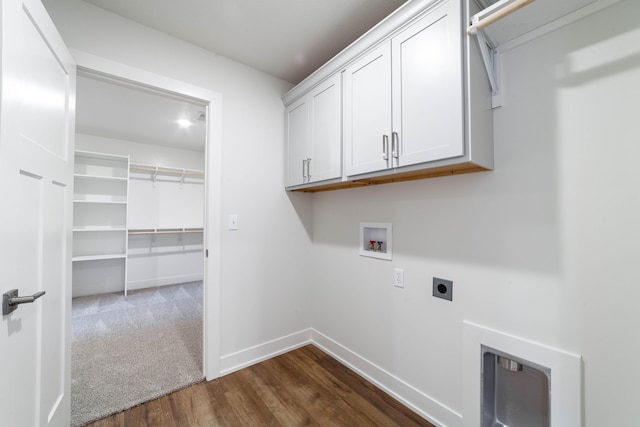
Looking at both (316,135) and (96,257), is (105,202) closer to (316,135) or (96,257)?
(96,257)

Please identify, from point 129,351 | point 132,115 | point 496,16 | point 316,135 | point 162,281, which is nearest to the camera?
point 496,16

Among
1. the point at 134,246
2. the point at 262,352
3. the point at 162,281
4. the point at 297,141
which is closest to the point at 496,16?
the point at 297,141

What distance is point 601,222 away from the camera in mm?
1009

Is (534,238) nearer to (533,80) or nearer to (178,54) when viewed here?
(533,80)

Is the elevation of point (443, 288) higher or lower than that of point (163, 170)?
lower

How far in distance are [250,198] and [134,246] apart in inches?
134

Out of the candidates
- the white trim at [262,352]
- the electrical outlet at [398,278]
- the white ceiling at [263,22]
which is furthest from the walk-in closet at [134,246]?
the electrical outlet at [398,278]

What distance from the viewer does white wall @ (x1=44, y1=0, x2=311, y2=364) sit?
5.98 feet

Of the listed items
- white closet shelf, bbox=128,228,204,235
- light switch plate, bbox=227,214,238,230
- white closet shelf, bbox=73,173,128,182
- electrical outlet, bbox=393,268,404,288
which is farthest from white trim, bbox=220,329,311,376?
white closet shelf, bbox=73,173,128,182

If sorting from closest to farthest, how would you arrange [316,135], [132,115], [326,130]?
1. [326,130]
2. [316,135]
3. [132,115]

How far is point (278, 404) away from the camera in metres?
1.66

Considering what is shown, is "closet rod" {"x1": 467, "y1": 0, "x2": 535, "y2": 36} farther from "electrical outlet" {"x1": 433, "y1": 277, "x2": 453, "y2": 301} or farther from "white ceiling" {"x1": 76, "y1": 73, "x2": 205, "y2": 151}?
"white ceiling" {"x1": 76, "y1": 73, "x2": 205, "y2": 151}

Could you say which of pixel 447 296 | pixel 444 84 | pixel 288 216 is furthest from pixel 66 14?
pixel 447 296

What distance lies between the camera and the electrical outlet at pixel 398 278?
5.55ft
